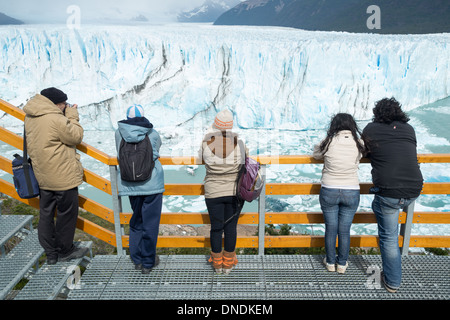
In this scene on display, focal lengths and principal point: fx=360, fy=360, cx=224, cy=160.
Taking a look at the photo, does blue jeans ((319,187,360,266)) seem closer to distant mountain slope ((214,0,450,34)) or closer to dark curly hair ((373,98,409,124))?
dark curly hair ((373,98,409,124))

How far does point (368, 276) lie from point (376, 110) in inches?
52.0

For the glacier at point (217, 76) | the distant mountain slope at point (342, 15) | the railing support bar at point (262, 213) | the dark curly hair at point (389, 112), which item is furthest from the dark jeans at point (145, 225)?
the distant mountain slope at point (342, 15)

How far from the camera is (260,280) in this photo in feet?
9.36

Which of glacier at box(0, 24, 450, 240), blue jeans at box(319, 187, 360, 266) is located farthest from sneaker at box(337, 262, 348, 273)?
glacier at box(0, 24, 450, 240)

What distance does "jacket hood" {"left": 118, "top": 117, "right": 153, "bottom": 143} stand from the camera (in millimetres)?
2570

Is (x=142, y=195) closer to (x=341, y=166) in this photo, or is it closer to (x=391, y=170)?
(x=341, y=166)

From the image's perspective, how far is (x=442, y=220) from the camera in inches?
121

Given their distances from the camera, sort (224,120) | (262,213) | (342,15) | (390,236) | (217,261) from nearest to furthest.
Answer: (224,120)
(390,236)
(217,261)
(262,213)
(342,15)

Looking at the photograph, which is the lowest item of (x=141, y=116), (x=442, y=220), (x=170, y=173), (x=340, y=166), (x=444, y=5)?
(x=170, y=173)

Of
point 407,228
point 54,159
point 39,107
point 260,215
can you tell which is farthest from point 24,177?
point 407,228

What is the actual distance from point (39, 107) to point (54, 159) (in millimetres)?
381
